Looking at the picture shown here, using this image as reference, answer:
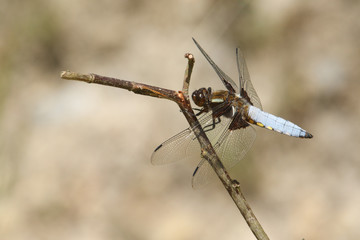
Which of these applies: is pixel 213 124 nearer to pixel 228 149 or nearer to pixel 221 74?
pixel 228 149

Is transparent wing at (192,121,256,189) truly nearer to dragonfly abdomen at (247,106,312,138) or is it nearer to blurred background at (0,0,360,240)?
dragonfly abdomen at (247,106,312,138)

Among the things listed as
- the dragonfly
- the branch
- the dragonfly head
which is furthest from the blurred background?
the branch

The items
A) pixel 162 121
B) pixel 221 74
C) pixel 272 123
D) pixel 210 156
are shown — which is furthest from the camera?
pixel 162 121

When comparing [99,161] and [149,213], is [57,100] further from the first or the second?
[149,213]

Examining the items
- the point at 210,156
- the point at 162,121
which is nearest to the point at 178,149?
the point at 210,156

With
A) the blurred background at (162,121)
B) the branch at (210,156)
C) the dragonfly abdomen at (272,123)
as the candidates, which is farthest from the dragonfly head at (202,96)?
the blurred background at (162,121)

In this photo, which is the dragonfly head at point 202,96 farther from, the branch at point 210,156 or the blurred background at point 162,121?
the blurred background at point 162,121

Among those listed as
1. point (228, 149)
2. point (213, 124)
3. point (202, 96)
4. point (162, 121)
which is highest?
point (162, 121)
